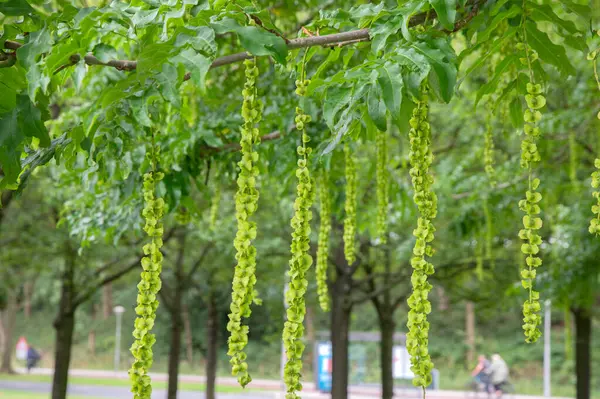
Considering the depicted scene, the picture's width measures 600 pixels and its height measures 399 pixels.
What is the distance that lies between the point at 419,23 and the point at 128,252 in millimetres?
10836

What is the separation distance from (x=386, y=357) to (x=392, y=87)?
1223 cm

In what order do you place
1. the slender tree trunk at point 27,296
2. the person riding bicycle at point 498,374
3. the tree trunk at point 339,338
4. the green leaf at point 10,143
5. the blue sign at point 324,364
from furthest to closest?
1. the slender tree trunk at point 27,296
2. the person riding bicycle at point 498,374
3. the blue sign at point 324,364
4. the tree trunk at point 339,338
5. the green leaf at point 10,143

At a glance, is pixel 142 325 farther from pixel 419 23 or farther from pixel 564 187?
pixel 564 187

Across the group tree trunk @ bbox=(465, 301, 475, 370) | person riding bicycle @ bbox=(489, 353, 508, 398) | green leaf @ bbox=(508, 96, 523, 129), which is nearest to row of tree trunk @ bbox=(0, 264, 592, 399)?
person riding bicycle @ bbox=(489, 353, 508, 398)

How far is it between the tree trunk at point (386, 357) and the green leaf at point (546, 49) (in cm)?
1103

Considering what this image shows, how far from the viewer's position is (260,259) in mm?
13109

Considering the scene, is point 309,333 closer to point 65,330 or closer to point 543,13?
point 65,330

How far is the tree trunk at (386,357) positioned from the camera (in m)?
13.5

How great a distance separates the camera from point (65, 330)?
11.3 m

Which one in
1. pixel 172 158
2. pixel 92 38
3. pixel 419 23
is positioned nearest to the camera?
pixel 92 38

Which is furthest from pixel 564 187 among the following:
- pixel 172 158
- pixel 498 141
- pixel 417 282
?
pixel 417 282

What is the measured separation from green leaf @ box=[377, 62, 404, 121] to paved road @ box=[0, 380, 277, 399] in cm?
1897

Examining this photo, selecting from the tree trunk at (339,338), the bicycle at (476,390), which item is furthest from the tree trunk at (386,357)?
the bicycle at (476,390)

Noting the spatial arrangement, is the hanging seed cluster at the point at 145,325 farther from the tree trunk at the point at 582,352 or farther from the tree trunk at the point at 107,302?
the tree trunk at the point at 107,302
